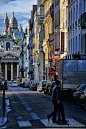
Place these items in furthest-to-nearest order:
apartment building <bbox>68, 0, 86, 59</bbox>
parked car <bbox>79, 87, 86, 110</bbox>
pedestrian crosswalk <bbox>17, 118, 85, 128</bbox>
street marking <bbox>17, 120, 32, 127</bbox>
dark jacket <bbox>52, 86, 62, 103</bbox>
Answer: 1. apartment building <bbox>68, 0, 86, 59</bbox>
2. parked car <bbox>79, 87, 86, 110</bbox>
3. dark jacket <bbox>52, 86, 62, 103</bbox>
4. street marking <bbox>17, 120, 32, 127</bbox>
5. pedestrian crosswalk <bbox>17, 118, 85, 128</bbox>

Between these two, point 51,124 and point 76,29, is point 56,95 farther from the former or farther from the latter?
point 76,29

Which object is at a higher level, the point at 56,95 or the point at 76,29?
the point at 76,29

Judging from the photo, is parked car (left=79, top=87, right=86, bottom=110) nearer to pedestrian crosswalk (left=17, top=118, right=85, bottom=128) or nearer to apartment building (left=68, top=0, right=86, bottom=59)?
pedestrian crosswalk (left=17, top=118, right=85, bottom=128)

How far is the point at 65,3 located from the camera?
156 ft

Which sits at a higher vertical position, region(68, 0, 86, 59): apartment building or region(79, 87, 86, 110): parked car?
region(68, 0, 86, 59): apartment building

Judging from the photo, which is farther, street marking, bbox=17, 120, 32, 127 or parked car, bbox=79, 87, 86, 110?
parked car, bbox=79, 87, 86, 110

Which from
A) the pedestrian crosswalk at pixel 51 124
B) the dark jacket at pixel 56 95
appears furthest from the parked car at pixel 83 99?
the dark jacket at pixel 56 95

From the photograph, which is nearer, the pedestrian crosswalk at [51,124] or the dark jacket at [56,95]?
the pedestrian crosswalk at [51,124]

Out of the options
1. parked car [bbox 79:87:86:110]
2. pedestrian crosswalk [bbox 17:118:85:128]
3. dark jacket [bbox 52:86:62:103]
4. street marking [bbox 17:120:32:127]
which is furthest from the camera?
parked car [bbox 79:87:86:110]

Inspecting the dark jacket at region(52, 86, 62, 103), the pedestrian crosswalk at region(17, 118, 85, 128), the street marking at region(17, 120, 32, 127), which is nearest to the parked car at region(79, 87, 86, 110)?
the pedestrian crosswalk at region(17, 118, 85, 128)

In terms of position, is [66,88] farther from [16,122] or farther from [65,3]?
[65,3]

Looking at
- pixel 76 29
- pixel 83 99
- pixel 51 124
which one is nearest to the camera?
pixel 51 124

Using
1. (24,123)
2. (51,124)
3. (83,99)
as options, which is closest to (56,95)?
(51,124)

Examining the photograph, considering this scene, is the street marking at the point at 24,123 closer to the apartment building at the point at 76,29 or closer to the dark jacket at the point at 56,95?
Answer: the dark jacket at the point at 56,95
